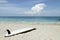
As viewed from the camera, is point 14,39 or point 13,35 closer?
point 14,39

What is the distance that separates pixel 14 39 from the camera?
740 cm

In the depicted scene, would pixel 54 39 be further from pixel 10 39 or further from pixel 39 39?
pixel 10 39

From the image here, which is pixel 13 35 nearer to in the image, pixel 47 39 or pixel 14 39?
pixel 14 39

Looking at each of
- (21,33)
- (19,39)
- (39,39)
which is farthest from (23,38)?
(21,33)

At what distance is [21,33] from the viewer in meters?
8.94

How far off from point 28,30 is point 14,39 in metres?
2.30

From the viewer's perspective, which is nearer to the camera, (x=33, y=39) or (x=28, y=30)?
(x=33, y=39)

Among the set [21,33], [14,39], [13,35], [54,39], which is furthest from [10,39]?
[54,39]

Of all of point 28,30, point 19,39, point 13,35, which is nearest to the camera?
point 19,39

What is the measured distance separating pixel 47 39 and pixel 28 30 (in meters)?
2.37

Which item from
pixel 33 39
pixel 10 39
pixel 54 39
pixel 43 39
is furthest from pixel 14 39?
pixel 54 39

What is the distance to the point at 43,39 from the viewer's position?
7.45 m

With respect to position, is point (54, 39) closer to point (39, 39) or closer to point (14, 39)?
point (39, 39)

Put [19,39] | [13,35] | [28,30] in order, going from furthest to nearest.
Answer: [28,30] → [13,35] → [19,39]
